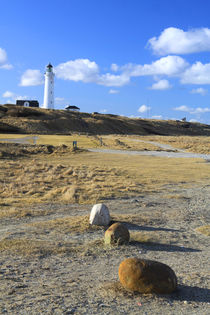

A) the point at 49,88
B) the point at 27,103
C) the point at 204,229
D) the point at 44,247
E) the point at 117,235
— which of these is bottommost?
the point at 44,247

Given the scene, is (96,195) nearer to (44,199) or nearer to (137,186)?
(44,199)

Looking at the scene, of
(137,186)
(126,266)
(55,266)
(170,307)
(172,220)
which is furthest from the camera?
(137,186)

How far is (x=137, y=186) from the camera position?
64.3ft

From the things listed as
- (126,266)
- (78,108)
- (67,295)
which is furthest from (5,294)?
(78,108)

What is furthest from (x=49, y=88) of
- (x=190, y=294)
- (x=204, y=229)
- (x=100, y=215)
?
(x=190, y=294)

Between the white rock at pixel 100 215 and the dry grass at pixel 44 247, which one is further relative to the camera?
the white rock at pixel 100 215

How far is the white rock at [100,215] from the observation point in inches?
440

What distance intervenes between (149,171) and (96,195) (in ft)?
33.5

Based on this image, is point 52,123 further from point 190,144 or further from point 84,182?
point 84,182

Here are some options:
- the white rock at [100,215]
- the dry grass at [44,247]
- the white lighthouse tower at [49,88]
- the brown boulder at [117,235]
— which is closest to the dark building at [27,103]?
the white lighthouse tower at [49,88]

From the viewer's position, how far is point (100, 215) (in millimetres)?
11266

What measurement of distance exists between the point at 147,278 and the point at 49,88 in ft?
393

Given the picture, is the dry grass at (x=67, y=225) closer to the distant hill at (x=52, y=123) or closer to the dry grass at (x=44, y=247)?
the dry grass at (x=44, y=247)

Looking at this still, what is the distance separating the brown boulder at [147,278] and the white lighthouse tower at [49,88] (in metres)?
118
